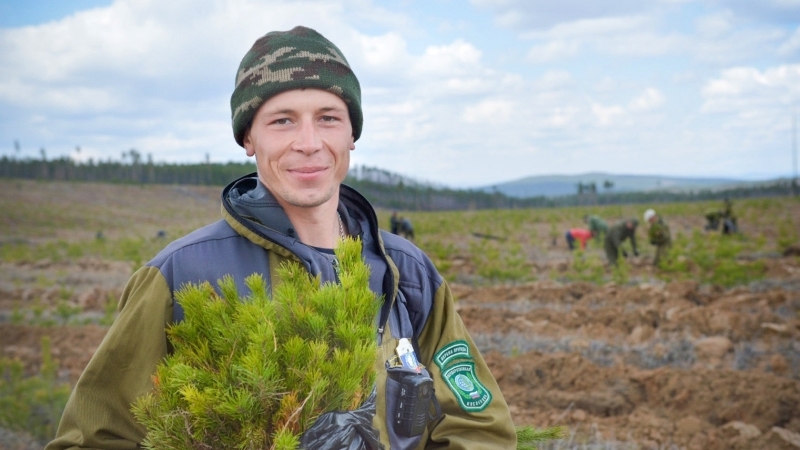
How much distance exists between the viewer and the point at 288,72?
1.91 m

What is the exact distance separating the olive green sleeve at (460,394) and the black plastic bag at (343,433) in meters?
0.47

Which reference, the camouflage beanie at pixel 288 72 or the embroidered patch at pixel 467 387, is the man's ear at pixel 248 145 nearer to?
the camouflage beanie at pixel 288 72

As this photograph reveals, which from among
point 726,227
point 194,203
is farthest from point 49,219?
point 726,227

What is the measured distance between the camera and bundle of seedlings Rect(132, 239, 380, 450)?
1.33 meters

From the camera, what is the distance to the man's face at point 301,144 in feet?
6.32

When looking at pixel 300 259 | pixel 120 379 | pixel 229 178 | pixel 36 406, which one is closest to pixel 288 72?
pixel 300 259

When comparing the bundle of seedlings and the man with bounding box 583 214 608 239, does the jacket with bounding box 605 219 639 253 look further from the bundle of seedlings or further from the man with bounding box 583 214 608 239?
the bundle of seedlings

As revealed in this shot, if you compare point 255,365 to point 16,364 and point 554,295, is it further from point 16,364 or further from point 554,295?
point 554,295

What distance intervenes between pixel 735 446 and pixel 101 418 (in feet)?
16.9

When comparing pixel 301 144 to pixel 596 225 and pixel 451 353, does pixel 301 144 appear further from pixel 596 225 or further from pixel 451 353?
pixel 596 225

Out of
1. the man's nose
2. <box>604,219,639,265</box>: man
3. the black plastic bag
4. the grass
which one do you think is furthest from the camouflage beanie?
<box>604,219,639,265</box>: man

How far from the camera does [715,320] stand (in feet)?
29.7

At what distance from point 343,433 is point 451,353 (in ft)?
2.17

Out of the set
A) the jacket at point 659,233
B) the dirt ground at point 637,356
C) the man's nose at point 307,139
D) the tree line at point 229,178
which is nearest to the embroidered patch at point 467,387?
the man's nose at point 307,139
